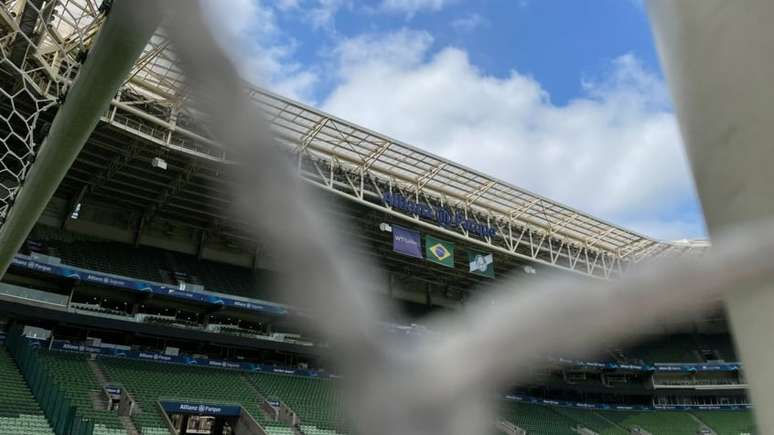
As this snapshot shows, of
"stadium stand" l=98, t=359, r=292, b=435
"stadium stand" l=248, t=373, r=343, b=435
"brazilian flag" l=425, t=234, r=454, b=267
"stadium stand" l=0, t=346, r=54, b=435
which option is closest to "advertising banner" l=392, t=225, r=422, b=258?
"brazilian flag" l=425, t=234, r=454, b=267

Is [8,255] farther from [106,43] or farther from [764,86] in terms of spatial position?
[764,86]

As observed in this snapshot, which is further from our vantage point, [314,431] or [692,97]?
[314,431]

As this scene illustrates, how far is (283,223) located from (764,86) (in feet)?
1.74

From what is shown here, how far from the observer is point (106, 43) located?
1.15 meters

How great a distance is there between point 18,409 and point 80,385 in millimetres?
2761

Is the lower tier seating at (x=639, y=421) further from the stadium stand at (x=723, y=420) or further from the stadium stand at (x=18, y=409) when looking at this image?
the stadium stand at (x=18, y=409)

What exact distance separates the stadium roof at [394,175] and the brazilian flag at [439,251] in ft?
2.11

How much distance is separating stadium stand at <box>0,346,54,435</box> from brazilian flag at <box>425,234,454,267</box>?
13.1 meters

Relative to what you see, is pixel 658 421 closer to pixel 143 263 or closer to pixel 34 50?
pixel 143 263

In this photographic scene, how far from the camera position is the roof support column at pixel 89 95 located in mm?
914

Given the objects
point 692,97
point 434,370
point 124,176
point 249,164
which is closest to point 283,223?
point 249,164

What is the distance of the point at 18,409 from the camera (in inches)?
536

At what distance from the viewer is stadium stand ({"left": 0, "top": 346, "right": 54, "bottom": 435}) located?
1279 cm

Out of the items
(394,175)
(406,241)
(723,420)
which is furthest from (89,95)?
(723,420)
